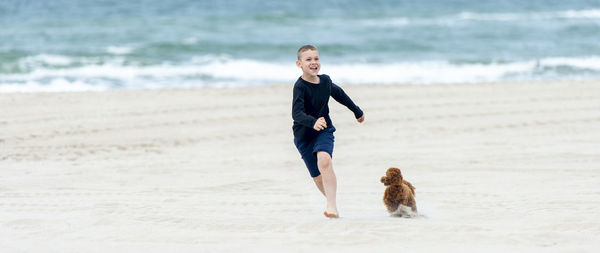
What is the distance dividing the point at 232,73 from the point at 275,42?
219 inches

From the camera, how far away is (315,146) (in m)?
4.67

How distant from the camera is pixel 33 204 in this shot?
5.43 m

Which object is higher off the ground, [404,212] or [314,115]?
[314,115]

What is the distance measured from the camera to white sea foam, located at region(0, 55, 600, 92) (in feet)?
46.8

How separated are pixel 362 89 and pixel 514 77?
4.01 m

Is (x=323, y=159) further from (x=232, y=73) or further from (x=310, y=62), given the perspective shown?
(x=232, y=73)

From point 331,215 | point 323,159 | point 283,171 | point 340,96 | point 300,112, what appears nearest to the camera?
point 300,112

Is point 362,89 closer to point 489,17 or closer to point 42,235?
point 42,235

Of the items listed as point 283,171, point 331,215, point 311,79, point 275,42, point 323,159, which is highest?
point 311,79

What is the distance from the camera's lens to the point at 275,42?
2120 cm

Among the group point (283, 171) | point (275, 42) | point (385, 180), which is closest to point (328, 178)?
point (385, 180)

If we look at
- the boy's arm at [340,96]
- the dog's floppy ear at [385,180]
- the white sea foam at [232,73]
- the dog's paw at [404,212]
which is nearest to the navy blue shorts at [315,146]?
the boy's arm at [340,96]

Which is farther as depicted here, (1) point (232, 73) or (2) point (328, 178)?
(1) point (232, 73)

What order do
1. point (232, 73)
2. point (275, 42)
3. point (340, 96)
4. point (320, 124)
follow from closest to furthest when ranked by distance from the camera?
1. point (320, 124)
2. point (340, 96)
3. point (232, 73)
4. point (275, 42)
